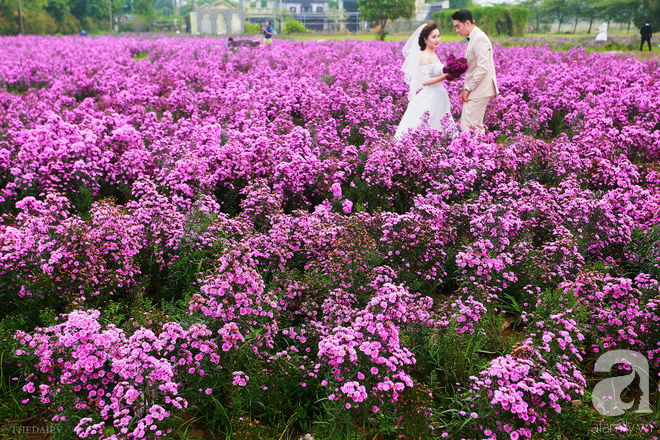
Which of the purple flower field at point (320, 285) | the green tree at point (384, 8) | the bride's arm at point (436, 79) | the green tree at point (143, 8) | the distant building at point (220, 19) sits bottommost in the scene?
the purple flower field at point (320, 285)

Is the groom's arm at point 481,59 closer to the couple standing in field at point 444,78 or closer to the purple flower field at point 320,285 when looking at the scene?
the couple standing in field at point 444,78

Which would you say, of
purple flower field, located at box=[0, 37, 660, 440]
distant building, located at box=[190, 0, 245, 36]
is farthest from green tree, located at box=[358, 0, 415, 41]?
distant building, located at box=[190, 0, 245, 36]

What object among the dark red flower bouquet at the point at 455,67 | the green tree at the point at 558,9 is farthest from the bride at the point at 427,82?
the green tree at the point at 558,9

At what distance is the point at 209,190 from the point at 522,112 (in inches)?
293

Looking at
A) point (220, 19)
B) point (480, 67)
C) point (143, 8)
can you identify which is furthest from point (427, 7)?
point (480, 67)

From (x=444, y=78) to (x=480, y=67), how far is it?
0.68 m

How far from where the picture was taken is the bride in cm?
917

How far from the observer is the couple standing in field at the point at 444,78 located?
28.7 ft

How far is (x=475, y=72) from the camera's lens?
8.88m

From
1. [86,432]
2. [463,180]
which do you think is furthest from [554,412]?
[463,180]

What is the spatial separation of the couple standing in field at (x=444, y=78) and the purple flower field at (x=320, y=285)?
166 centimetres

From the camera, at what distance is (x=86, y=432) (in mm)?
2695

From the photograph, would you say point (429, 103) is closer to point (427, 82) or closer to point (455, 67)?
point (427, 82)

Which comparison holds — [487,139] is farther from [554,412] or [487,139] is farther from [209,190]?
[554,412]
